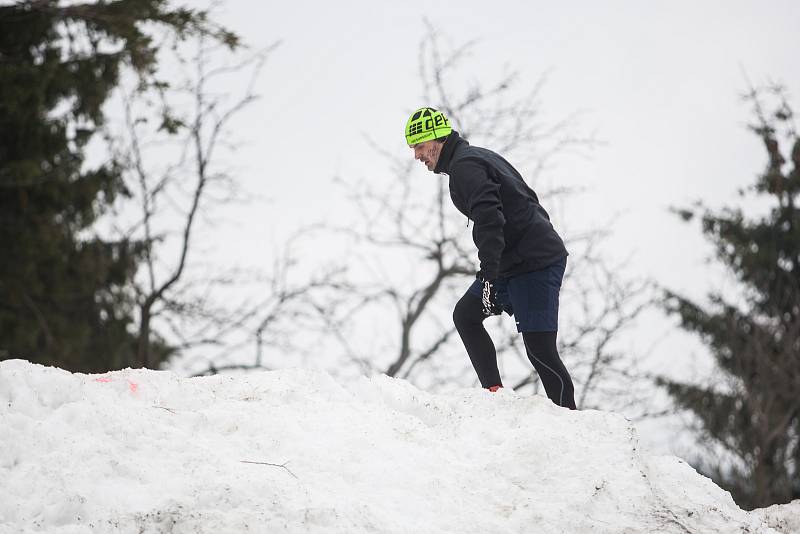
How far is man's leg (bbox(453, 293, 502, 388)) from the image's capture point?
5.01 metres

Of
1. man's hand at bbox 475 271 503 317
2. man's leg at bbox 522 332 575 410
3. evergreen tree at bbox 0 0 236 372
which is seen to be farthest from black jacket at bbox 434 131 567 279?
evergreen tree at bbox 0 0 236 372

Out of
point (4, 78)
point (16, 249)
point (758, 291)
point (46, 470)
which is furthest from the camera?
point (758, 291)

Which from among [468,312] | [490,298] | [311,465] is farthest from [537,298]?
[311,465]

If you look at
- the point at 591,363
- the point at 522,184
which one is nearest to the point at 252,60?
the point at 591,363

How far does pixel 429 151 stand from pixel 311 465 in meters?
2.11

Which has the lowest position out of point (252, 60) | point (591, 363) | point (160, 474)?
point (160, 474)

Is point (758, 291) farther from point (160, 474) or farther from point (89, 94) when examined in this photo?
point (160, 474)

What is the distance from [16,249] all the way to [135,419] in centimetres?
1090

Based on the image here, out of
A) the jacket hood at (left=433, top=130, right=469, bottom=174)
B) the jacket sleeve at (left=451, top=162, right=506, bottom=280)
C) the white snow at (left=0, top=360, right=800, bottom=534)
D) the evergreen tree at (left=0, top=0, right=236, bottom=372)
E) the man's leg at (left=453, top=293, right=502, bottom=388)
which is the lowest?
the white snow at (left=0, top=360, right=800, bottom=534)

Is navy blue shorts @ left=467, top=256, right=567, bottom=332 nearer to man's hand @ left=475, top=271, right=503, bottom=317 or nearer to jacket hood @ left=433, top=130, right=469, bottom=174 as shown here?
man's hand @ left=475, top=271, right=503, bottom=317

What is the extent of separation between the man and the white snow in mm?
403

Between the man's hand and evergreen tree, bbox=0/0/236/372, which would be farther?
evergreen tree, bbox=0/0/236/372

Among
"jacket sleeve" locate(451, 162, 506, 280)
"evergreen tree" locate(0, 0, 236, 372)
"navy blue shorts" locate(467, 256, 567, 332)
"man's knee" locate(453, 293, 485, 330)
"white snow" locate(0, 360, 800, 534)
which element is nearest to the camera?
"white snow" locate(0, 360, 800, 534)

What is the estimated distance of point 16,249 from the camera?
13.3 metres
